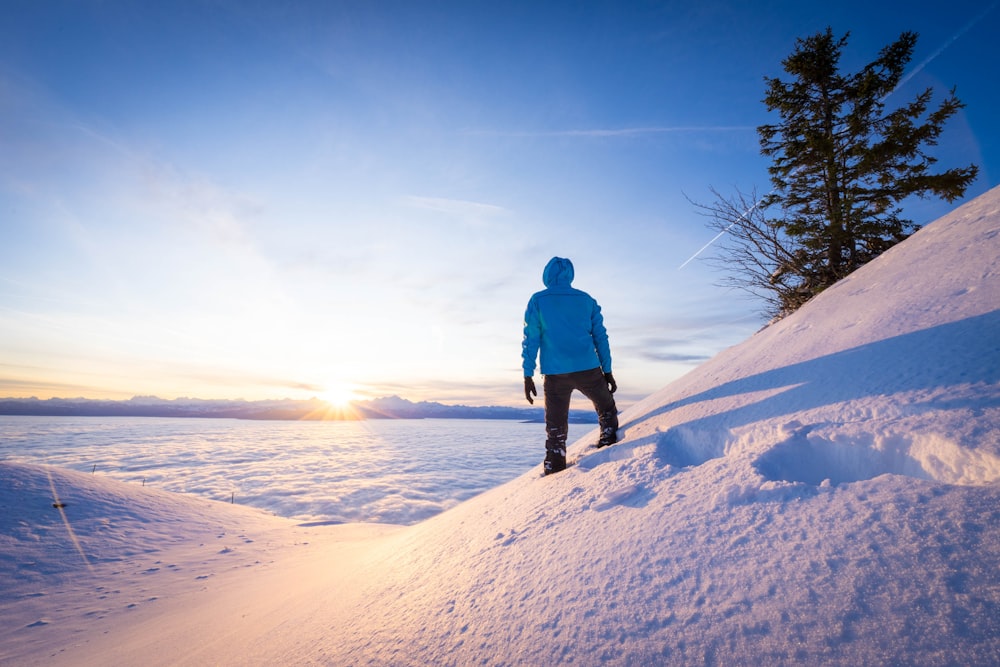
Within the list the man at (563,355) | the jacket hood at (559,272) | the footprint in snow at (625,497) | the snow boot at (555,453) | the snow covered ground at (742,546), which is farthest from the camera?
the jacket hood at (559,272)

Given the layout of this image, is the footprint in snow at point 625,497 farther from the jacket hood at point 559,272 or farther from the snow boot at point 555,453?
the jacket hood at point 559,272

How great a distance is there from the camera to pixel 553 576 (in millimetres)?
1584

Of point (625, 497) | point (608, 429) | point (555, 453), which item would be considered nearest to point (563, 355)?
point (608, 429)

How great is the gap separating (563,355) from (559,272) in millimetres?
807

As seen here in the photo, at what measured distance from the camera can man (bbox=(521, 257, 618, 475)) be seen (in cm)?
334

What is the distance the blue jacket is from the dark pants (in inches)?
3.7

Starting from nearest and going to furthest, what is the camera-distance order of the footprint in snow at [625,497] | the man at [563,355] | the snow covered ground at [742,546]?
the snow covered ground at [742,546] < the footprint in snow at [625,497] < the man at [563,355]

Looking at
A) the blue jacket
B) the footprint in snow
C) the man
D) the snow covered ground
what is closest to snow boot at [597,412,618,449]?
the man

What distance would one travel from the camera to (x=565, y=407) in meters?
3.41

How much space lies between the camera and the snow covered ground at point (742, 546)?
41.4 inches

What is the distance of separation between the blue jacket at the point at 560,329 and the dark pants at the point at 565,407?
0.09m

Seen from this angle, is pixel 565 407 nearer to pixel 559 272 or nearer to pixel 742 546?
pixel 559 272

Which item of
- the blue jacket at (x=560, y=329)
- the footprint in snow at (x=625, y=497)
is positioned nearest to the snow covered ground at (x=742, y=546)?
the footprint in snow at (x=625, y=497)

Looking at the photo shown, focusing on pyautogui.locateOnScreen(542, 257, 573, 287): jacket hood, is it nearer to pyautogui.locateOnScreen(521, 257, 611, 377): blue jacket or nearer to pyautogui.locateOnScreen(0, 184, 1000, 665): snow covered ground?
pyautogui.locateOnScreen(521, 257, 611, 377): blue jacket
